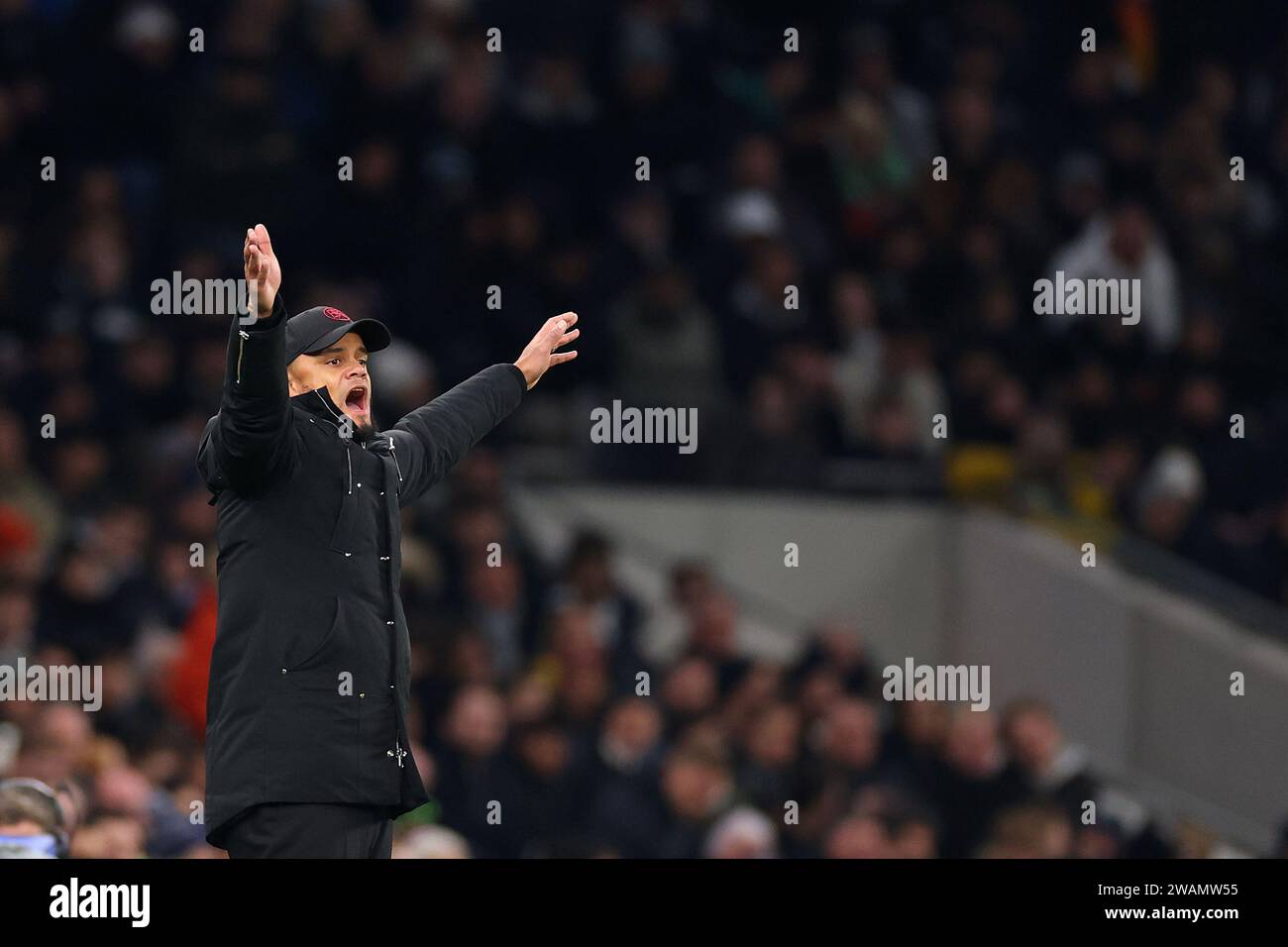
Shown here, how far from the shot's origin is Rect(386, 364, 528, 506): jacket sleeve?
4734 millimetres

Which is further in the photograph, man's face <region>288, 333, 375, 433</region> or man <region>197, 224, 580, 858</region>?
man's face <region>288, 333, 375, 433</region>

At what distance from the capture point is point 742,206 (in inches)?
418

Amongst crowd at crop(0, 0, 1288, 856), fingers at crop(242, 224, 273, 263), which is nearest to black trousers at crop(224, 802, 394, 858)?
fingers at crop(242, 224, 273, 263)

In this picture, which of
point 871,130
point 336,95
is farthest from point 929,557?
point 336,95

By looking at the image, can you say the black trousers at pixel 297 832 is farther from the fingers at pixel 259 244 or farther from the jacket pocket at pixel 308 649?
the fingers at pixel 259 244

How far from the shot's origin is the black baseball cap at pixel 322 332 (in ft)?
15.0

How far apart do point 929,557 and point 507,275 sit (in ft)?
7.30

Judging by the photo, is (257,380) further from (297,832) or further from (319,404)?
(297,832)

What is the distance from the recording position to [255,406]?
4.20m

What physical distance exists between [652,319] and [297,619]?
5.81m

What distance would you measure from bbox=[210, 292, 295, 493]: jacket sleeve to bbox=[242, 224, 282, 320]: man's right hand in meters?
0.03

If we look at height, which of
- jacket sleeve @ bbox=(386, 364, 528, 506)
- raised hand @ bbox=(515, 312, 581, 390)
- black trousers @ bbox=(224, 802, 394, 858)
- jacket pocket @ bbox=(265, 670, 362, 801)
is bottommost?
black trousers @ bbox=(224, 802, 394, 858)

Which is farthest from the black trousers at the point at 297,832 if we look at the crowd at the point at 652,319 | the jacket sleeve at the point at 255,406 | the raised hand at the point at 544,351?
the crowd at the point at 652,319

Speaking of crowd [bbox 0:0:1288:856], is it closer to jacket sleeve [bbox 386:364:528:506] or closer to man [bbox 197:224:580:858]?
jacket sleeve [bbox 386:364:528:506]
